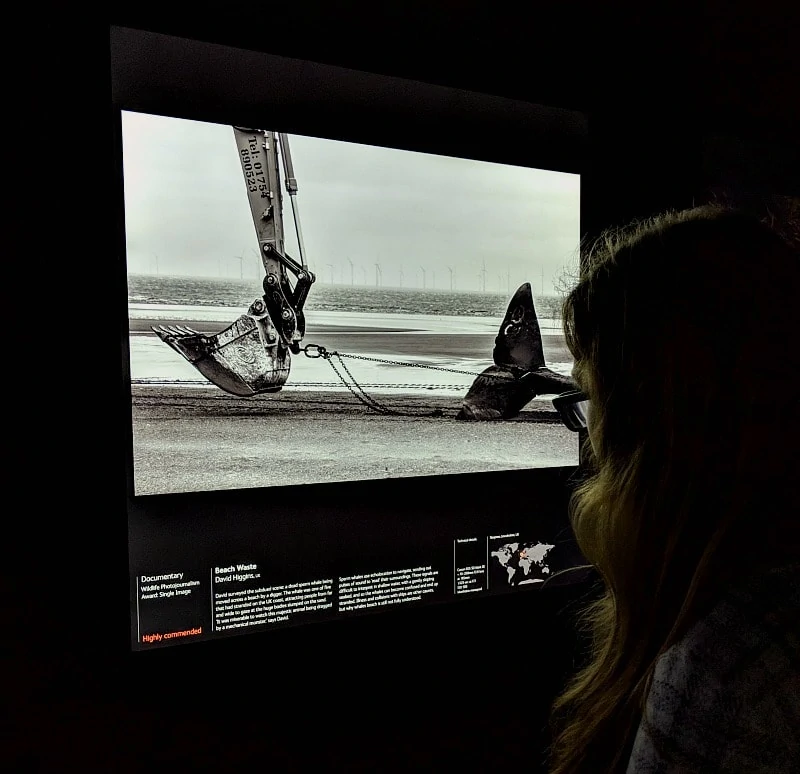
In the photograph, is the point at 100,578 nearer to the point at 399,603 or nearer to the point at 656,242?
the point at 399,603

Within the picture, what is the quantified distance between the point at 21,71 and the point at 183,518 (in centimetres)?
97

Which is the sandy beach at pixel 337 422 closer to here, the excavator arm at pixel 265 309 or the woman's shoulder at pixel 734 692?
the excavator arm at pixel 265 309

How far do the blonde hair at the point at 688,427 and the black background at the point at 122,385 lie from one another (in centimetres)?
104

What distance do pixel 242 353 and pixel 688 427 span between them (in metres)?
1.08

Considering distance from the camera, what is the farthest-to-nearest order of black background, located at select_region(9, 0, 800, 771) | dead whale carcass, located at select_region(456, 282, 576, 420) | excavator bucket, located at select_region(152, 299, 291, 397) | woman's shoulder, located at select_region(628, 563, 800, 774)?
dead whale carcass, located at select_region(456, 282, 576, 420), excavator bucket, located at select_region(152, 299, 291, 397), black background, located at select_region(9, 0, 800, 771), woman's shoulder, located at select_region(628, 563, 800, 774)

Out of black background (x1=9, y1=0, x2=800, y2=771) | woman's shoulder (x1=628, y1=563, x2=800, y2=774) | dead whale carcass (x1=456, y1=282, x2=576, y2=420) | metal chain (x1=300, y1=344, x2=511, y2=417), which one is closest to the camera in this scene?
woman's shoulder (x1=628, y1=563, x2=800, y2=774)

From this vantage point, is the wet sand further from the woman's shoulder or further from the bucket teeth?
the woman's shoulder

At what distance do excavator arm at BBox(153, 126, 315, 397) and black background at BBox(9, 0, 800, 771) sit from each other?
0.21 meters

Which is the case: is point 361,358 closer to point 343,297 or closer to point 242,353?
point 343,297

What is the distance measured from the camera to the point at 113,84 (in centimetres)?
152

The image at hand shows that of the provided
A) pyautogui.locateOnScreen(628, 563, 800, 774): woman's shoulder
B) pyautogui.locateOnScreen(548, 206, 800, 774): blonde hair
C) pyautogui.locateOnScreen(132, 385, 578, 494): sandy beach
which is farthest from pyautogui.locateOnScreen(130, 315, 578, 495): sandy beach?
pyautogui.locateOnScreen(628, 563, 800, 774): woman's shoulder

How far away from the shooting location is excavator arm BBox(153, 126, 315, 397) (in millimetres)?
1631

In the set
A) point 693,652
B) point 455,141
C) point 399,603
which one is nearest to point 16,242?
point 455,141

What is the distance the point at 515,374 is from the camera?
2.00 meters
